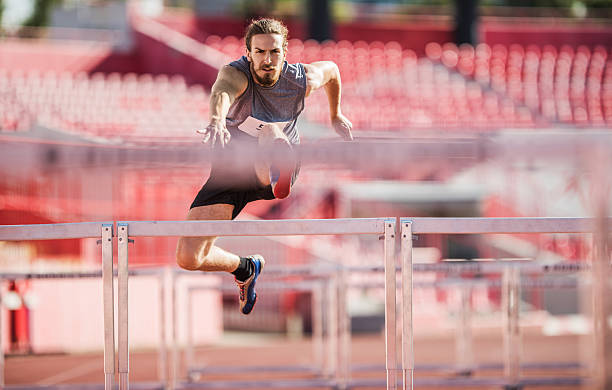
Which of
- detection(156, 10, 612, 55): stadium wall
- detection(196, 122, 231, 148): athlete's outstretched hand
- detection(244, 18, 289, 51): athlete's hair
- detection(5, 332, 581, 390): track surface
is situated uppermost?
detection(156, 10, 612, 55): stadium wall

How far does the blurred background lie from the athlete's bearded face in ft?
5.12

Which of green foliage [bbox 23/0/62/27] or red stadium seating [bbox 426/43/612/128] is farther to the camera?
green foliage [bbox 23/0/62/27]

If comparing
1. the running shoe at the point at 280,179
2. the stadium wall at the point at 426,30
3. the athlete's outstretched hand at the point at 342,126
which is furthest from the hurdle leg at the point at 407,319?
the stadium wall at the point at 426,30

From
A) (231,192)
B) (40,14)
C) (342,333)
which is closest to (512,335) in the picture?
(342,333)

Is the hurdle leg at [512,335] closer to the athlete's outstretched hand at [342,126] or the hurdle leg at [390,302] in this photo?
the athlete's outstretched hand at [342,126]

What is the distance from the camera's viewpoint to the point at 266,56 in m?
2.92

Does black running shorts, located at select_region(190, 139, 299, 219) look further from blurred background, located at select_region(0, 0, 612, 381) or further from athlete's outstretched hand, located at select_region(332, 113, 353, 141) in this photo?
blurred background, located at select_region(0, 0, 612, 381)

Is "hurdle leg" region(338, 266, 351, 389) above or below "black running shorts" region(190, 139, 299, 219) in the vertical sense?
below

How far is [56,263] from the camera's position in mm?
8633

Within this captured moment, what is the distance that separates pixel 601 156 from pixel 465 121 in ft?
35.9

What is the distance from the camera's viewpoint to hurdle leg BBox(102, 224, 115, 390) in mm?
2781

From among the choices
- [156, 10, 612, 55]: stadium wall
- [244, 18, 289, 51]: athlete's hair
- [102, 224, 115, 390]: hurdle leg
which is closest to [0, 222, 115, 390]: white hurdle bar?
[102, 224, 115, 390]: hurdle leg

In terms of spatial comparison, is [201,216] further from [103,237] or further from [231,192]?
[103,237]

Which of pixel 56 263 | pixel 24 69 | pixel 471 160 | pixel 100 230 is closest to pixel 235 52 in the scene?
pixel 24 69
